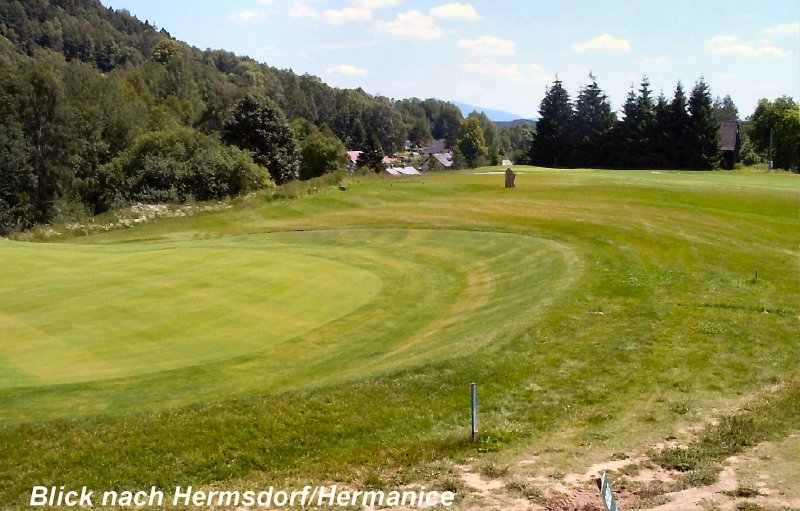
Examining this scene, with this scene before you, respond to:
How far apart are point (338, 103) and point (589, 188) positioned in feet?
492

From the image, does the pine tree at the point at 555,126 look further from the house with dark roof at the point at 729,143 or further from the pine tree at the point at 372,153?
the pine tree at the point at 372,153

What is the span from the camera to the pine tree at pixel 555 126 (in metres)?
88.7

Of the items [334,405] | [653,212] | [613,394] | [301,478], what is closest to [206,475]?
[301,478]

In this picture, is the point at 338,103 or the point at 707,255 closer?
the point at 707,255

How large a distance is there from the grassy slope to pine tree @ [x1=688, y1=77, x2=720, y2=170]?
54.8m

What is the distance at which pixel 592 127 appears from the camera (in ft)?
287

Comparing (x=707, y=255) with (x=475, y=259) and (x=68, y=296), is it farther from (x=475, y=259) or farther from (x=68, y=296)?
(x=68, y=296)

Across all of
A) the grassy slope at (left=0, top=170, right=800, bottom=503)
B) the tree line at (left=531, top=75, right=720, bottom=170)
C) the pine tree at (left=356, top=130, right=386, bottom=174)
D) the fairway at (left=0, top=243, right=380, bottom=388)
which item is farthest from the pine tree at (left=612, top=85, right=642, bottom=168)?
the fairway at (left=0, top=243, right=380, bottom=388)

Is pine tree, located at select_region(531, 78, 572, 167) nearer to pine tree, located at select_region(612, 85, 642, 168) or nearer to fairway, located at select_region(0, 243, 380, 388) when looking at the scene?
pine tree, located at select_region(612, 85, 642, 168)

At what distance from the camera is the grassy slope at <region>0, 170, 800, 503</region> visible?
948cm

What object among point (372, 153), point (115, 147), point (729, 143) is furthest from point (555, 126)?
point (115, 147)

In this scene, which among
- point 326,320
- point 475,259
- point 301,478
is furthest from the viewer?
point 475,259

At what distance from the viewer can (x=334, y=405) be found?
10.9 m

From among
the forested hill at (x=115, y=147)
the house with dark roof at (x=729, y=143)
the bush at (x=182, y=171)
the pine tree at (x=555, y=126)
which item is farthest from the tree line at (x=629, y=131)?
the bush at (x=182, y=171)
